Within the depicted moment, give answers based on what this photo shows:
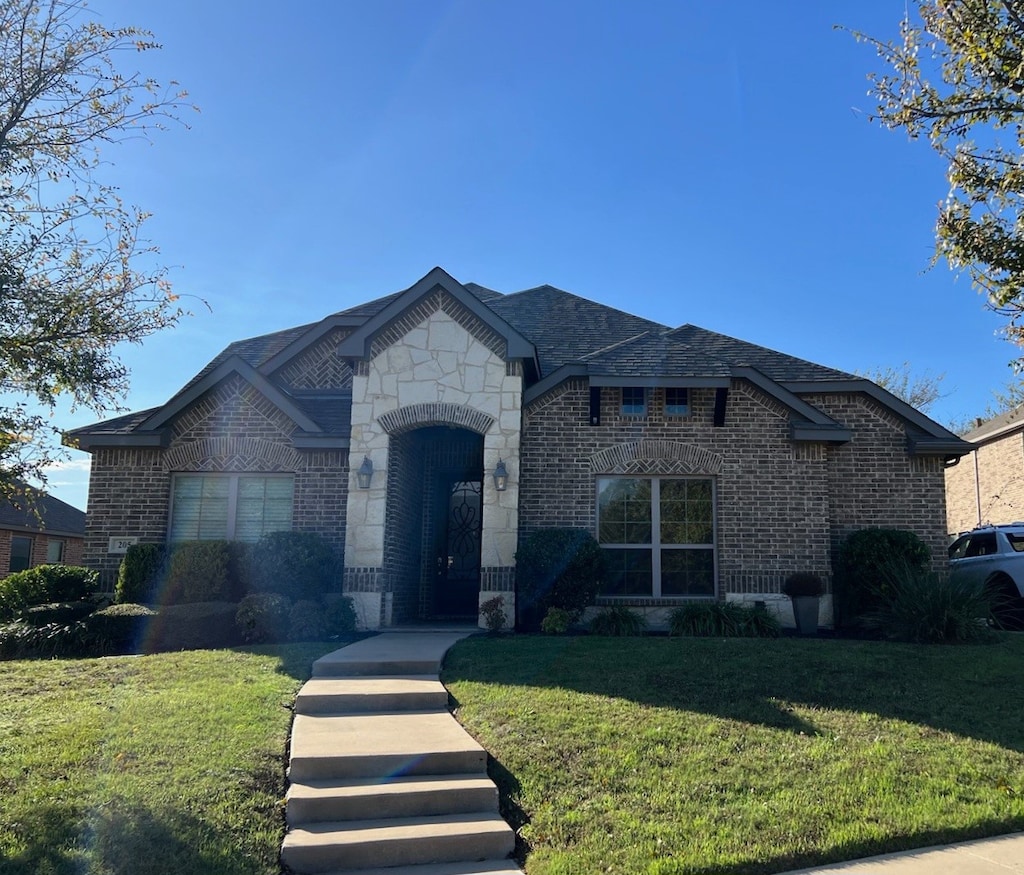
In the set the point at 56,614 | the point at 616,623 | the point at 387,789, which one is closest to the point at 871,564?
the point at 616,623

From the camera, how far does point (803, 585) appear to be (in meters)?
11.8

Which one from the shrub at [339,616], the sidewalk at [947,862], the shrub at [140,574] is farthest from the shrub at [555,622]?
the sidewalk at [947,862]

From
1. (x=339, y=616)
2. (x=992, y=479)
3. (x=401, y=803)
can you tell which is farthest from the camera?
(x=992, y=479)

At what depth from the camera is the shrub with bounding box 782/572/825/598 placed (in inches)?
466

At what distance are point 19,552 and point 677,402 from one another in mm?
25919

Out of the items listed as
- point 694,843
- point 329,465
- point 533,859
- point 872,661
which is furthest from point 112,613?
point 872,661

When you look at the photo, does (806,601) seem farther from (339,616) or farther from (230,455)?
(230,455)

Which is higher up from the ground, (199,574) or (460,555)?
(460,555)

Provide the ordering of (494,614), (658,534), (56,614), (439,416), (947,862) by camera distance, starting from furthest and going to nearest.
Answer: (658,534), (439,416), (494,614), (56,614), (947,862)

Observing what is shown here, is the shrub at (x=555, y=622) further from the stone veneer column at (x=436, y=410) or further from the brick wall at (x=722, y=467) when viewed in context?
the brick wall at (x=722, y=467)

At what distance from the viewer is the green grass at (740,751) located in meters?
4.89

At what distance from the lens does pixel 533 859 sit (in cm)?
482

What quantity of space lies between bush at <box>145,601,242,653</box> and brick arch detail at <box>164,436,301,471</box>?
3048 mm

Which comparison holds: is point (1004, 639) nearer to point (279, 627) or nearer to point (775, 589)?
point (775, 589)
